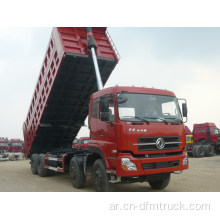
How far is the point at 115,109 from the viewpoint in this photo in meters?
5.41

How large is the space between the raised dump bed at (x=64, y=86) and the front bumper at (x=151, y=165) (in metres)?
3.91

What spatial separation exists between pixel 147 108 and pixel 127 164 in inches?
52.2

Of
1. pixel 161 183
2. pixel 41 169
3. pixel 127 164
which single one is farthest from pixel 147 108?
pixel 41 169

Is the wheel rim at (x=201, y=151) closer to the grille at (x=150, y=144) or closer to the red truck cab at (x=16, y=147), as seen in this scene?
the grille at (x=150, y=144)

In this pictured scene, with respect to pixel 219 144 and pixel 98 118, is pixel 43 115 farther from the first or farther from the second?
pixel 219 144

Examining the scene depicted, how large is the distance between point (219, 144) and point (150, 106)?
14.9m

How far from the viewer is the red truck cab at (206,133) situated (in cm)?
1861

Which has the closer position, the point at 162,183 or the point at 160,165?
the point at 160,165

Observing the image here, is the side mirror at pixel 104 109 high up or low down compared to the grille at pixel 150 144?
A: up

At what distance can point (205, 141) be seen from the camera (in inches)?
744

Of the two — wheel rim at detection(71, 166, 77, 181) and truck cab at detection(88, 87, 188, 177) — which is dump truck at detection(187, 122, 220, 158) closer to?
wheel rim at detection(71, 166, 77, 181)

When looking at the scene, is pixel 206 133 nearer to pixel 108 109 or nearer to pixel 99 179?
pixel 99 179

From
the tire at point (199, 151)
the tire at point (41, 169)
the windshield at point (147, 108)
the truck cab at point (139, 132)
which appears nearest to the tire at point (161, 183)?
the truck cab at point (139, 132)

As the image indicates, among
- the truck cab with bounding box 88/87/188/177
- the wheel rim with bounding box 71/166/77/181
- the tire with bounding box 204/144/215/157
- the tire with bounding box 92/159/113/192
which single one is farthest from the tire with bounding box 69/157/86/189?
the tire with bounding box 204/144/215/157
